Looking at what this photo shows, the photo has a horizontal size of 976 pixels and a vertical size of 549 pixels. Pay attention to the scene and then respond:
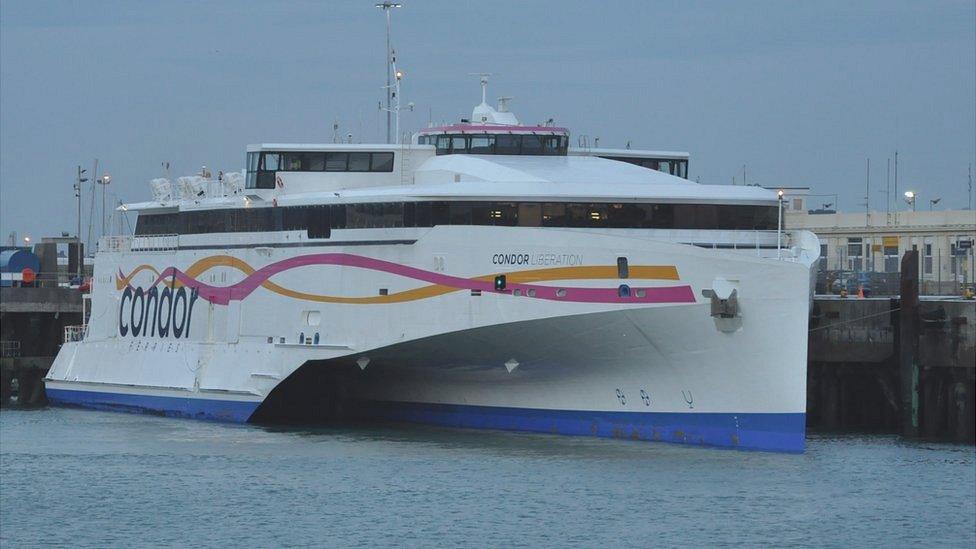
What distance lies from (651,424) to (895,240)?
26.7 m

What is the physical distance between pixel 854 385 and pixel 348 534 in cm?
1726

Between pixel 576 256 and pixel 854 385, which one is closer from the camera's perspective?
pixel 576 256

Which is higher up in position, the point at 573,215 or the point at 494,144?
the point at 494,144

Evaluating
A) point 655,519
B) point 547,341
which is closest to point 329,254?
point 547,341

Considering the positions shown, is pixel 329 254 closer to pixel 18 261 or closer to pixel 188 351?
pixel 188 351

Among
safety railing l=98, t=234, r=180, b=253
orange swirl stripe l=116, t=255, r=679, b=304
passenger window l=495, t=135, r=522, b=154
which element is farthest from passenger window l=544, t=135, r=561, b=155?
safety railing l=98, t=234, r=180, b=253

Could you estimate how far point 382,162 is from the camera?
40062 millimetres

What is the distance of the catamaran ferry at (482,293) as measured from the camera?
32.9 meters

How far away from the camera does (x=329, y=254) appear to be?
37.8 meters

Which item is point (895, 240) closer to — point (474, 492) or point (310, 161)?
point (310, 161)

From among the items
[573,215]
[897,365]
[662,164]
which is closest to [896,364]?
[897,365]

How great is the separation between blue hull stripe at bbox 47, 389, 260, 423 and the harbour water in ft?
6.95

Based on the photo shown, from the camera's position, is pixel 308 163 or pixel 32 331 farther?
pixel 32 331

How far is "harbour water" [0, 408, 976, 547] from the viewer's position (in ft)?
91.0
